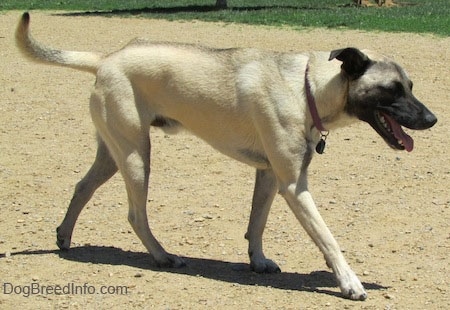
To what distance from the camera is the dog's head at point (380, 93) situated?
18.1ft

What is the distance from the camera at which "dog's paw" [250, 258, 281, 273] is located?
20.1ft

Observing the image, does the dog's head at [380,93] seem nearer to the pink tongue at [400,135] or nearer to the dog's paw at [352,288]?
the pink tongue at [400,135]

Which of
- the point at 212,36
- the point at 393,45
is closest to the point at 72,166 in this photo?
the point at 393,45

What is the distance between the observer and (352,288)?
18.0ft

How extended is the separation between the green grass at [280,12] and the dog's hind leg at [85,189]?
13.7m

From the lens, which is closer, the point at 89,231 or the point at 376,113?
the point at 376,113

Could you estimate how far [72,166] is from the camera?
8.77 meters

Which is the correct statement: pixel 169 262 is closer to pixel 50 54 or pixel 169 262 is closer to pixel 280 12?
pixel 50 54

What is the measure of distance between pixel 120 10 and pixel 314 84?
929 inches

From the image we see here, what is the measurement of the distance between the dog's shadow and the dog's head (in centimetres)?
109

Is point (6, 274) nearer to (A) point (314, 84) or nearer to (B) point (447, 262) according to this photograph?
(A) point (314, 84)

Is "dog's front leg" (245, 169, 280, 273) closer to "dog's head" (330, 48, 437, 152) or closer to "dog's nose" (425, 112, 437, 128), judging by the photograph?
"dog's head" (330, 48, 437, 152)

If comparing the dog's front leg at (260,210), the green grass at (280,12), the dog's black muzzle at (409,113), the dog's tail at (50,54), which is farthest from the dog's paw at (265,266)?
the green grass at (280,12)

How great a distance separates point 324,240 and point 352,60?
109cm
